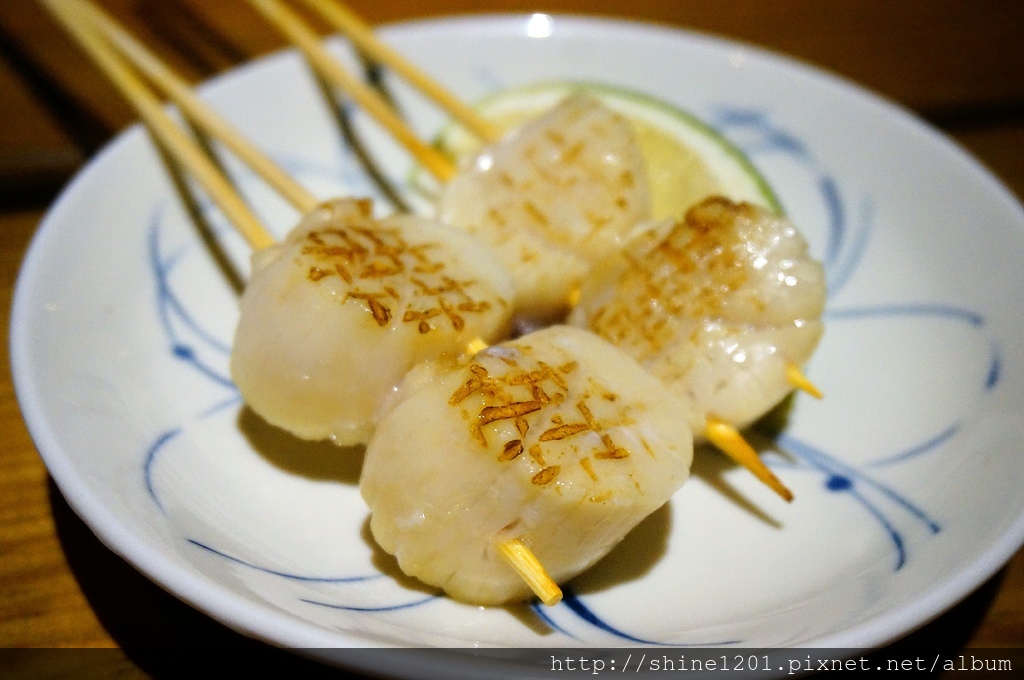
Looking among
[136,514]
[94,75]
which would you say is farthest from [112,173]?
[136,514]

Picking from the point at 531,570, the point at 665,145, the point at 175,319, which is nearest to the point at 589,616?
the point at 531,570

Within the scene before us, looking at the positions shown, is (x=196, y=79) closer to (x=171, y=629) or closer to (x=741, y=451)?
(x=171, y=629)

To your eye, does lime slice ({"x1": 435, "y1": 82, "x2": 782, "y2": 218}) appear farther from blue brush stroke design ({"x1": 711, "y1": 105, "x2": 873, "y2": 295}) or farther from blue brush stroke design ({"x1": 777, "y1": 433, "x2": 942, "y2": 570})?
blue brush stroke design ({"x1": 777, "y1": 433, "x2": 942, "y2": 570})

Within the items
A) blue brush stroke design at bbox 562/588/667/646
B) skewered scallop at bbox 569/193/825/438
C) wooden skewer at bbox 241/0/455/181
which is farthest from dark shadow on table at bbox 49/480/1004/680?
wooden skewer at bbox 241/0/455/181

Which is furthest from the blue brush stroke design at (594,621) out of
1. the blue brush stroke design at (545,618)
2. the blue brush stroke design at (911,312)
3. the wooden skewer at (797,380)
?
the blue brush stroke design at (911,312)

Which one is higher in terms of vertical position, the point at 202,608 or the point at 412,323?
the point at 412,323

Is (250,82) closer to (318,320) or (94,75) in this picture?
(94,75)

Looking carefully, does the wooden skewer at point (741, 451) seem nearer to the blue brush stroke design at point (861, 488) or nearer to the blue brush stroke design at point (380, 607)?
the blue brush stroke design at point (861, 488)
